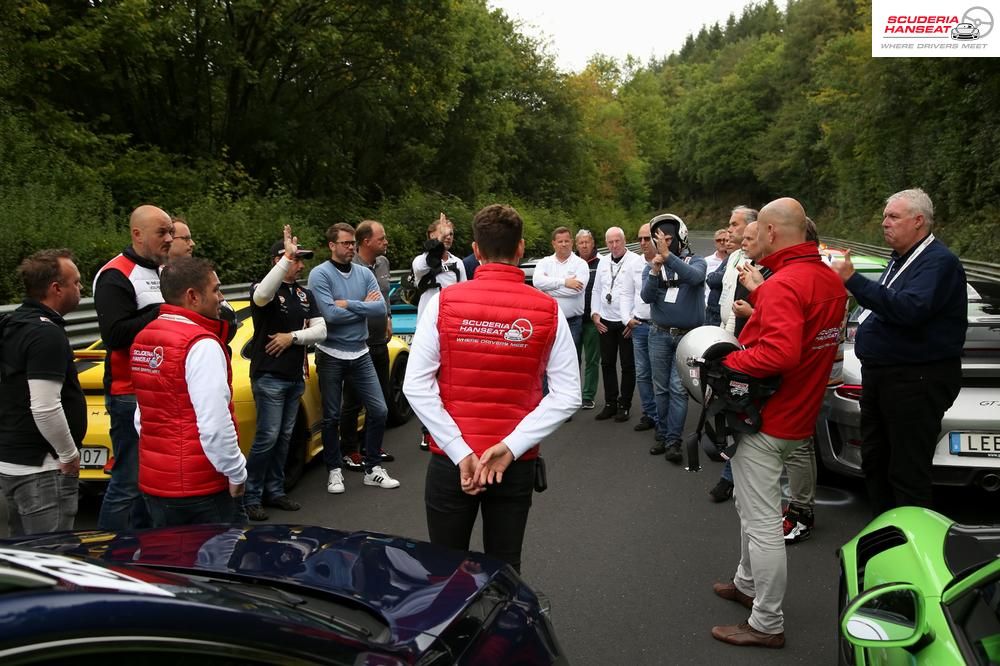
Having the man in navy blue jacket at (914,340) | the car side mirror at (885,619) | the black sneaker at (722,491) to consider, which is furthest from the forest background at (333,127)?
the car side mirror at (885,619)

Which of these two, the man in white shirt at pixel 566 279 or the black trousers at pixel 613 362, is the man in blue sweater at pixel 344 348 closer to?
the man in white shirt at pixel 566 279

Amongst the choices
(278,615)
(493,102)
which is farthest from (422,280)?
(493,102)

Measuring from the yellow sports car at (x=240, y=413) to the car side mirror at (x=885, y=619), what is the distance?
13.4 feet

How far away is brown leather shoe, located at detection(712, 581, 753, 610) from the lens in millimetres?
3844

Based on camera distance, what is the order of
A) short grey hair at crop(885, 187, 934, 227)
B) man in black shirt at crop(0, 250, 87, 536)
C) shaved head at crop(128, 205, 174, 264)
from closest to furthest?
1. man in black shirt at crop(0, 250, 87, 536)
2. short grey hair at crop(885, 187, 934, 227)
3. shaved head at crop(128, 205, 174, 264)

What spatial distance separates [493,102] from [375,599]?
27.4 metres

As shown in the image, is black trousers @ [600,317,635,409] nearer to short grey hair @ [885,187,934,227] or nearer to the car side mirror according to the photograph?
short grey hair @ [885,187,934,227]

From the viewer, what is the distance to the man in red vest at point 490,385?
2.76 m

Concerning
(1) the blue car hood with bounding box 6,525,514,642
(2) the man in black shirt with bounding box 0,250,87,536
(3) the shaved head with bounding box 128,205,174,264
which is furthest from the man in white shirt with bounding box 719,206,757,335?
(2) the man in black shirt with bounding box 0,250,87,536

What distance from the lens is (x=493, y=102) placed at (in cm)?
2783

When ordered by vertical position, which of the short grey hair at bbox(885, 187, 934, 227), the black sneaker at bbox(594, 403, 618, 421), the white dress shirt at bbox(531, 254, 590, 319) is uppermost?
the short grey hair at bbox(885, 187, 934, 227)

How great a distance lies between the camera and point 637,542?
470 centimetres

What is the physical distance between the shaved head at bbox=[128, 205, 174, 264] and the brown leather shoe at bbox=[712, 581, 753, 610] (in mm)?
3568

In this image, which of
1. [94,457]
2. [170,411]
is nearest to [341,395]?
[94,457]
